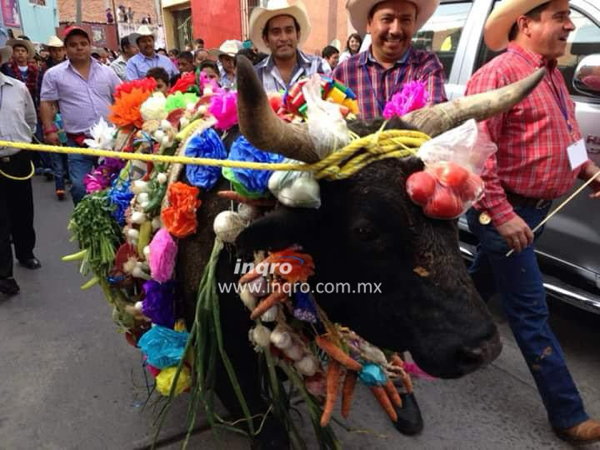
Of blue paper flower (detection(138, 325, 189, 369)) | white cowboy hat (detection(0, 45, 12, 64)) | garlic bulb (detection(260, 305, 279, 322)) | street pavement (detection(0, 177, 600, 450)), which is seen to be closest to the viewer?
garlic bulb (detection(260, 305, 279, 322))

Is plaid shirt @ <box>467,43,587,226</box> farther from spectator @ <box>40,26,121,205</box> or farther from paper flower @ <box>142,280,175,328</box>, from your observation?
spectator @ <box>40,26,121,205</box>

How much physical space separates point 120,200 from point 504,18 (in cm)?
218

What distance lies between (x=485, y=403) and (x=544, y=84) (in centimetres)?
180

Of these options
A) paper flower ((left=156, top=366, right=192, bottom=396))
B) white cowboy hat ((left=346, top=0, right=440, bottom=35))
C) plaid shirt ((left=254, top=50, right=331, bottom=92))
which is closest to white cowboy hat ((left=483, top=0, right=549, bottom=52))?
white cowboy hat ((left=346, top=0, right=440, bottom=35))

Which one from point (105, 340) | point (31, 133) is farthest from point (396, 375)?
point (31, 133)

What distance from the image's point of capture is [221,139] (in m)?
2.10

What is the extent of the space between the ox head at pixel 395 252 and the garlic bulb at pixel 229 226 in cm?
12

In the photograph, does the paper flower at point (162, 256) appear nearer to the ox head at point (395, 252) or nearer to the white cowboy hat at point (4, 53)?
the ox head at point (395, 252)

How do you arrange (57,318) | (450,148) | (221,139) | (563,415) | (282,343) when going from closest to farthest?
(450,148) < (282,343) < (221,139) < (563,415) < (57,318)

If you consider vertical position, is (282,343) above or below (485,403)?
above

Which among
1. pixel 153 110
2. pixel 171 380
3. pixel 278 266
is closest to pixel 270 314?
pixel 278 266

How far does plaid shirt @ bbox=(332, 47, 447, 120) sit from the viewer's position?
2.56 metres

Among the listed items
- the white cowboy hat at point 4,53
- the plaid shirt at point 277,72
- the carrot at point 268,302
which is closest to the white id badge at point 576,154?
the carrot at point 268,302

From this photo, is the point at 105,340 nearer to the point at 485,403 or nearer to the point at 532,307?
the point at 485,403
